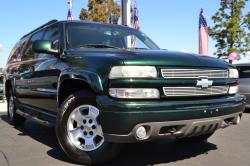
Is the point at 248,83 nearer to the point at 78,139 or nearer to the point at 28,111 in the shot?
the point at 28,111

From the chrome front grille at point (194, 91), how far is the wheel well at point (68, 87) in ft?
3.63

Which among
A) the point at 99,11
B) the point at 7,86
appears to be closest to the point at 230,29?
the point at 99,11

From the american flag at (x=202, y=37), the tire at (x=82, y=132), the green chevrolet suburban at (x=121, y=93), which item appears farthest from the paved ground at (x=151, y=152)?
the american flag at (x=202, y=37)

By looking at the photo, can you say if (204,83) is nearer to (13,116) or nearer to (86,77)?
(86,77)

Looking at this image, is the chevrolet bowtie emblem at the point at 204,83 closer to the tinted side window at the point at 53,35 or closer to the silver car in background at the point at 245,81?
the tinted side window at the point at 53,35

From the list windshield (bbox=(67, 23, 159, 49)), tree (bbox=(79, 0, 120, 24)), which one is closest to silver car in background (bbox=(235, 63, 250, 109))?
windshield (bbox=(67, 23, 159, 49))

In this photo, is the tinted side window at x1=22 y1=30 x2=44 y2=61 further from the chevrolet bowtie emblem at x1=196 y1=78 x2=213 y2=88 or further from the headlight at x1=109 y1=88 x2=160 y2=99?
the chevrolet bowtie emblem at x1=196 y1=78 x2=213 y2=88

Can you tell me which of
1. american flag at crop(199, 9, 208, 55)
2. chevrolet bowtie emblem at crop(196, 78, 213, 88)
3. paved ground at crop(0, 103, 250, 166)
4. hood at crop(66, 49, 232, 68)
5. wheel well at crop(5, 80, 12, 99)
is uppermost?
american flag at crop(199, 9, 208, 55)

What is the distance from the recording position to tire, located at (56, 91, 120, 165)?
4625 millimetres

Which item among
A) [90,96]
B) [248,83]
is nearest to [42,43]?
[90,96]

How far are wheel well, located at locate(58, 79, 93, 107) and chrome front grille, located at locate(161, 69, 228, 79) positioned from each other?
3.57 ft

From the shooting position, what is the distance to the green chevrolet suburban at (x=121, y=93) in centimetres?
420

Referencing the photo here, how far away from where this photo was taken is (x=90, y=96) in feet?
15.1

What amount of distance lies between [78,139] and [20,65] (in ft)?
10.0
